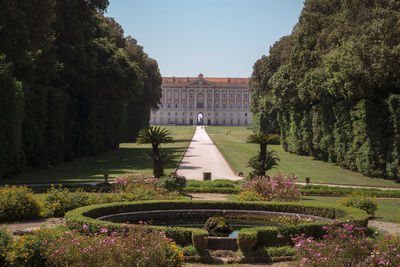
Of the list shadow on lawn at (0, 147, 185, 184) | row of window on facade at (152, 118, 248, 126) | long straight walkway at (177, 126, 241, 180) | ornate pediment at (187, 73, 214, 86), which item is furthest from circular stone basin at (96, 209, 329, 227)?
ornate pediment at (187, 73, 214, 86)

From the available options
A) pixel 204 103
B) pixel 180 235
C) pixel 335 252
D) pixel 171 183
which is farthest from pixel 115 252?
pixel 204 103

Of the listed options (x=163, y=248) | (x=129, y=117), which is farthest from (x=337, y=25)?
(x=129, y=117)

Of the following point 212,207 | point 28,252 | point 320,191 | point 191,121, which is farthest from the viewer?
point 191,121

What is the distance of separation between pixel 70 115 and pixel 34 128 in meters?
7.06

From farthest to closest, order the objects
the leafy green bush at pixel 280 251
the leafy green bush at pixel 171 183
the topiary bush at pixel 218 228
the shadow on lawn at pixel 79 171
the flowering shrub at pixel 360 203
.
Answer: the shadow on lawn at pixel 79 171 < the leafy green bush at pixel 171 183 < the flowering shrub at pixel 360 203 < the topiary bush at pixel 218 228 < the leafy green bush at pixel 280 251

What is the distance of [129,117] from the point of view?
57.1 m

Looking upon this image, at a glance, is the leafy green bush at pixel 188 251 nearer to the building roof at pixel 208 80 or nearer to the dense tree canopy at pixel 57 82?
the dense tree canopy at pixel 57 82

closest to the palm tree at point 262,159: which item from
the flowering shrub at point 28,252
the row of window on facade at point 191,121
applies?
the flowering shrub at point 28,252

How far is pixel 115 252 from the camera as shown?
292 inches

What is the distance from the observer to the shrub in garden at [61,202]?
42.5 ft

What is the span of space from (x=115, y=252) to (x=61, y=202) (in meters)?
6.25

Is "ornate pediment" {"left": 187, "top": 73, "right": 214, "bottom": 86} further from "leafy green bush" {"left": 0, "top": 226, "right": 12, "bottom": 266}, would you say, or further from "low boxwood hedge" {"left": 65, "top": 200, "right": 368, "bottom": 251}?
"leafy green bush" {"left": 0, "top": 226, "right": 12, "bottom": 266}

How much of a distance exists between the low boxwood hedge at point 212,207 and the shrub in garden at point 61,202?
3.98 ft

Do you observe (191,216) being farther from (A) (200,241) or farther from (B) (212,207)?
(A) (200,241)
